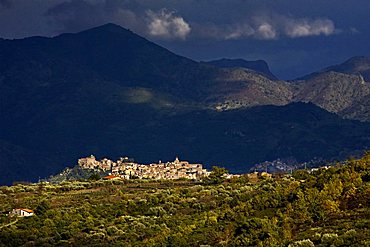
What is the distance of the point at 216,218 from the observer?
60531 mm

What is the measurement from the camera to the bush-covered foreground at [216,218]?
155ft

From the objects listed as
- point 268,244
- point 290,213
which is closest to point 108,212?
point 290,213


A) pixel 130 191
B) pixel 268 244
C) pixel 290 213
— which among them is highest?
pixel 130 191

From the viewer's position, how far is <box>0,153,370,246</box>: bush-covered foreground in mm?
47312

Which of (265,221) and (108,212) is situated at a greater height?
(108,212)

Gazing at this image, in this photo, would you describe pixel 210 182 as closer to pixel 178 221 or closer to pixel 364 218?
pixel 178 221

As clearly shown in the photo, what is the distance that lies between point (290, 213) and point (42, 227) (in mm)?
24472

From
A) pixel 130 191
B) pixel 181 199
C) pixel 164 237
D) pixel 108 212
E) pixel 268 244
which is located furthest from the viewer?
pixel 130 191

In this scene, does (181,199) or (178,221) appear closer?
(178,221)

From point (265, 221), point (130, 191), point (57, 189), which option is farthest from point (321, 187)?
point (57, 189)

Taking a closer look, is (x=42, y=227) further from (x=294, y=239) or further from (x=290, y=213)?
(x=294, y=239)

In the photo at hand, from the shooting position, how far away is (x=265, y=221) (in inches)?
1944

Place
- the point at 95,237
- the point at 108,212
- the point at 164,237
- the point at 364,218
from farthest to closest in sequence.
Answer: the point at 108,212 < the point at 95,237 < the point at 164,237 < the point at 364,218

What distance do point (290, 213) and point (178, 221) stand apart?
1269 centimetres
